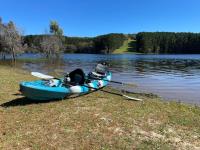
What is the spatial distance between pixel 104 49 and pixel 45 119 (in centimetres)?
17462

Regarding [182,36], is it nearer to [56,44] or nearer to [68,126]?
[56,44]

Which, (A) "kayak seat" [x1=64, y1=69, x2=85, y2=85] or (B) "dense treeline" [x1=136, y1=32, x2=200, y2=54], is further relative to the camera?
(B) "dense treeline" [x1=136, y1=32, x2=200, y2=54]

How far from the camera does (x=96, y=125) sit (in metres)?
9.87

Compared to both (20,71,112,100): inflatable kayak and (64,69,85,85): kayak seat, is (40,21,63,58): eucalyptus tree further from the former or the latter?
(20,71,112,100): inflatable kayak

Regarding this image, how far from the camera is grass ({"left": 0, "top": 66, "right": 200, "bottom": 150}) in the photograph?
8.27 m

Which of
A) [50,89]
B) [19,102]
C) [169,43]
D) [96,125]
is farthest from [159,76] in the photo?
[169,43]

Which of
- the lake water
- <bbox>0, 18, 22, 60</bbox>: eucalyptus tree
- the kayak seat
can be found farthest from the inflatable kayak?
<bbox>0, 18, 22, 60</bbox>: eucalyptus tree

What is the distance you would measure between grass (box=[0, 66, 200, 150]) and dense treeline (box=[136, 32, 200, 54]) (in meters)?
169

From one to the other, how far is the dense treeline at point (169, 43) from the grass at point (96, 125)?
168650 millimetres

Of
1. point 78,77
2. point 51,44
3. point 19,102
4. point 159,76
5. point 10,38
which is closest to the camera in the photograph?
point 19,102

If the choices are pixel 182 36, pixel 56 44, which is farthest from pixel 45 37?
pixel 182 36

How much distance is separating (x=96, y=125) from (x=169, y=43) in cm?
18330

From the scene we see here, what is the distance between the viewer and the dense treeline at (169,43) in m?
179

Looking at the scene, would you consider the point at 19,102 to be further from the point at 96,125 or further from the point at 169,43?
the point at 169,43
